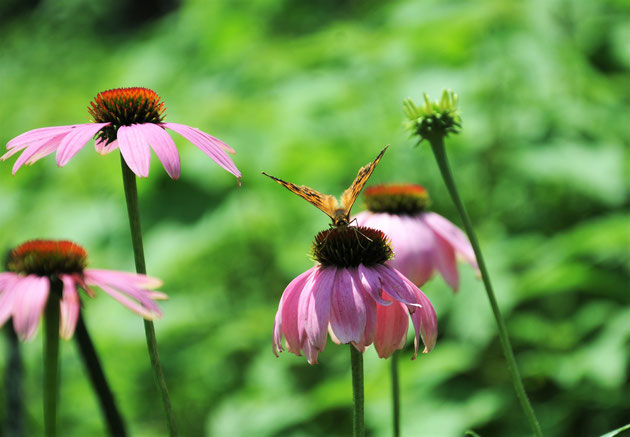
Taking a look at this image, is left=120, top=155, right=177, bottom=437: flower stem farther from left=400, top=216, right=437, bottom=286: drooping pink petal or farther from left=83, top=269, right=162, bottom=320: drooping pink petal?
left=400, top=216, right=437, bottom=286: drooping pink petal

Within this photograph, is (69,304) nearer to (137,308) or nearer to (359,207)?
(137,308)

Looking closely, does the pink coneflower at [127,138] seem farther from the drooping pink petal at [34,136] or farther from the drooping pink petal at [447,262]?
the drooping pink petal at [447,262]

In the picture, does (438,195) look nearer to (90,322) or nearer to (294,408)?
(294,408)

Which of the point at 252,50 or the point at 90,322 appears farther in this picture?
the point at 252,50

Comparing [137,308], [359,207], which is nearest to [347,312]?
[137,308]

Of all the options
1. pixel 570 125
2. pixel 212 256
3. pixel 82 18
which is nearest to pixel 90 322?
pixel 212 256
